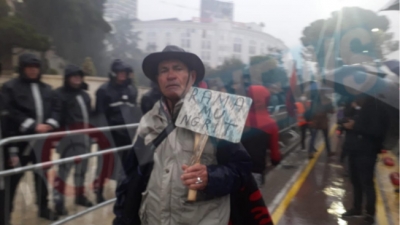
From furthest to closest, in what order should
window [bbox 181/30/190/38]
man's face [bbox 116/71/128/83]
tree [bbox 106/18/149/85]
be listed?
1. man's face [bbox 116/71/128/83]
2. tree [bbox 106/18/149/85]
3. window [bbox 181/30/190/38]

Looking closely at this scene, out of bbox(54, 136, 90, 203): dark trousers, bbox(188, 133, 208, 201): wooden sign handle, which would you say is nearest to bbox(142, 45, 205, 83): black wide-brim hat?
bbox(188, 133, 208, 201): wooden sign handle

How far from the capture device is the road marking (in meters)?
5.02

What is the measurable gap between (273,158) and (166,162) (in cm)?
264

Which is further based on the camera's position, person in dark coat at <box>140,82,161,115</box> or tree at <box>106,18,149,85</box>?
person in dark coat at <box>140,82,161,115</box>

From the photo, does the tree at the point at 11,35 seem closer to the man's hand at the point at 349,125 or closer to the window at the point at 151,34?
the window at the point at 151,34

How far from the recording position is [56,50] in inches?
173

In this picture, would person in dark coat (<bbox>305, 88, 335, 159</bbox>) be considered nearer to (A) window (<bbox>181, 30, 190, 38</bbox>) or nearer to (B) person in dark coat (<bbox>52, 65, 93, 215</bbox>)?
(A) window (<bbox>181, 30, 190, 38</bbox>)

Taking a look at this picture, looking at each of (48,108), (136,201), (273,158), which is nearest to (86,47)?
(48,108)

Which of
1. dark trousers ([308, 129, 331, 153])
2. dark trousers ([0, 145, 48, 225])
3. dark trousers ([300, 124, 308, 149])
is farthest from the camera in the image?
dark trousers ([300, 124, 308, 149])

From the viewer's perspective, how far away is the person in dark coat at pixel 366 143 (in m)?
4.27

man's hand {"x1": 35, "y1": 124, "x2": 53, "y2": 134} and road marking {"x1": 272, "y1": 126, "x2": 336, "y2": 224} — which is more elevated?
man's hand {"x1": 35, "y1": 124, "x2": 53, "y2": 134}

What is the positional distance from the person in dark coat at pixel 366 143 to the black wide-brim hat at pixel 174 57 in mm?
2718

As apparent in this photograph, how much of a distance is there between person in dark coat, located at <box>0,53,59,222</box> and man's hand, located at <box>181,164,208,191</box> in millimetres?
2420

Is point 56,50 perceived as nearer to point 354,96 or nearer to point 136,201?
point 136,201
